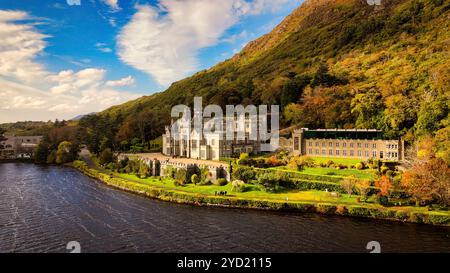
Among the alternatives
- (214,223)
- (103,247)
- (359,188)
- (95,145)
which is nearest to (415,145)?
(359,188)

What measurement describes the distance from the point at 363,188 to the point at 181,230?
24.2 meters

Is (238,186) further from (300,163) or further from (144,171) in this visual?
(144,171)

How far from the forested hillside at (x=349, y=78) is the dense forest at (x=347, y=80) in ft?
0.76

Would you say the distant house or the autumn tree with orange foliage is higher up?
the distant house

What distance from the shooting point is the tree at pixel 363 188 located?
45281 mm

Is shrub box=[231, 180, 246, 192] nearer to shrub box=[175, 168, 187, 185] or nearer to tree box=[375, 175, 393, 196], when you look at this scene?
shrub box=[175, 168, 187, 185]

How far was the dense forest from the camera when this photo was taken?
64.3 m

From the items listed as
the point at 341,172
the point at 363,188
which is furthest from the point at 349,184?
the point at 341,172

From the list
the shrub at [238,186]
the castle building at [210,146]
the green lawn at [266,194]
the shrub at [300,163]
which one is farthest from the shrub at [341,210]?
the castle building at [210,146]

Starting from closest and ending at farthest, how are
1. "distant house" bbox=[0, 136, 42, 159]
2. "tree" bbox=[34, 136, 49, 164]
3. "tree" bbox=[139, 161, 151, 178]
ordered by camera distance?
"tree" bbox=[139, 161, 151, 178]
"tree" bbox=[34, 136, 49, 164]
"distant house" bbox=[0, 136, 42, 159]

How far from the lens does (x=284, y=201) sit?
151 feet

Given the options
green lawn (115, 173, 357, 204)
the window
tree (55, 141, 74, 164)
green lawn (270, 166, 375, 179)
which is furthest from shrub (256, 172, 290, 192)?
tree (55, 141, 74, 164)

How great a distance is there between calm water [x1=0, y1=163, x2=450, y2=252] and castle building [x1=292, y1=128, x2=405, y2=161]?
22.2 m

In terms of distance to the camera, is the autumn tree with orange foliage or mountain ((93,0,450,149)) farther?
mountain ((93,0,450,149))
